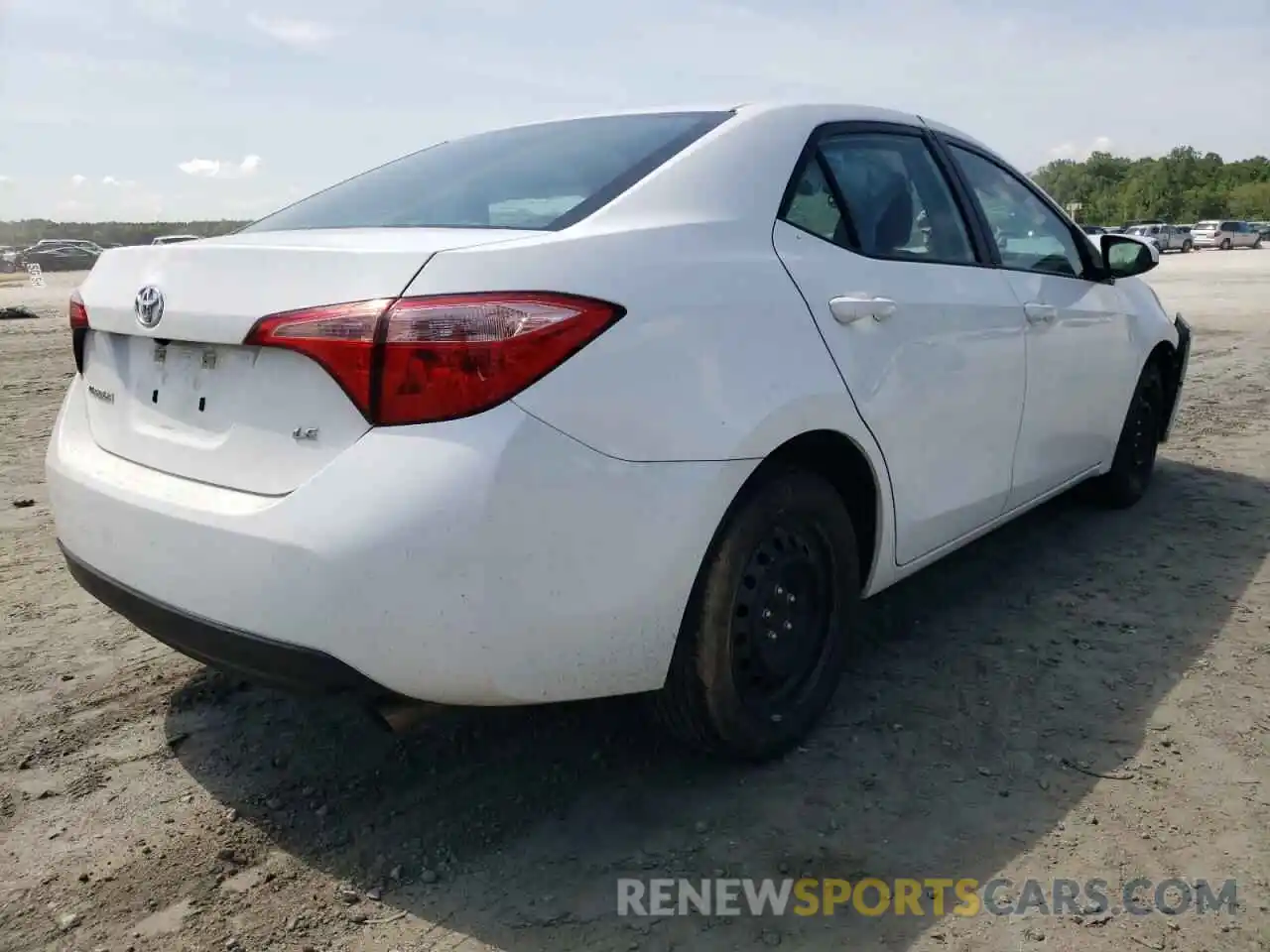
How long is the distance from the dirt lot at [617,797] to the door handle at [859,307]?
110 centimetres

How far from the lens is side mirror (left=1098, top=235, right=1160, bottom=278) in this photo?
4.14 meters

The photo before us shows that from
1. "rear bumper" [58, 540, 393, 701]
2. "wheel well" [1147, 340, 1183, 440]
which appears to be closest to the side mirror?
"wheel well" [1147, 340, 1183, 440]

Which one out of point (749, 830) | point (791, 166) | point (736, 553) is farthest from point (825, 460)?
point (749, 830)

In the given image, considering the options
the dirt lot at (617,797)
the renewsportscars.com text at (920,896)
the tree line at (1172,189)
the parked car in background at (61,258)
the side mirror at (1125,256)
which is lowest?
the renewsportscars.com text at (920,896)

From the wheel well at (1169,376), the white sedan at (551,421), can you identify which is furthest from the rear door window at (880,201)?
the wheel well at (1169,376)

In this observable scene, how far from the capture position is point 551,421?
74.7 inches

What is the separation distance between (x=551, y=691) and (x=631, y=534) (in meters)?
0.35

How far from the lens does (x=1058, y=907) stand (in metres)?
2.07

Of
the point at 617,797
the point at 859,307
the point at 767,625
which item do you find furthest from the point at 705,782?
the point at 859,307

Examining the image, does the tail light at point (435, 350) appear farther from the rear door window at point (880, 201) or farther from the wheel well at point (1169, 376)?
the wheel well at point (1169, 376)

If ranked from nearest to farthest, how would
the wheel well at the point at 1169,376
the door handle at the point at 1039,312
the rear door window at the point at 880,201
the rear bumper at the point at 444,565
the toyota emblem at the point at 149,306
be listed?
the rear bumper at the point at 444,565 → the toyota emblem at the point at 149,306 → the rear door window at the point at 880,201 → the door handle at the point at 1039,312 → the wheel well at the point at 1169,376

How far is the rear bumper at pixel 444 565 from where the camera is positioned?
72.7 inches

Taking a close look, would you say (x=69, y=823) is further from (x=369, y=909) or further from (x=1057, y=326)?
(x=1057, y=326)

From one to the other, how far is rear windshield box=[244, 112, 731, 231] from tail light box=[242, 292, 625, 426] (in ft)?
1.15
